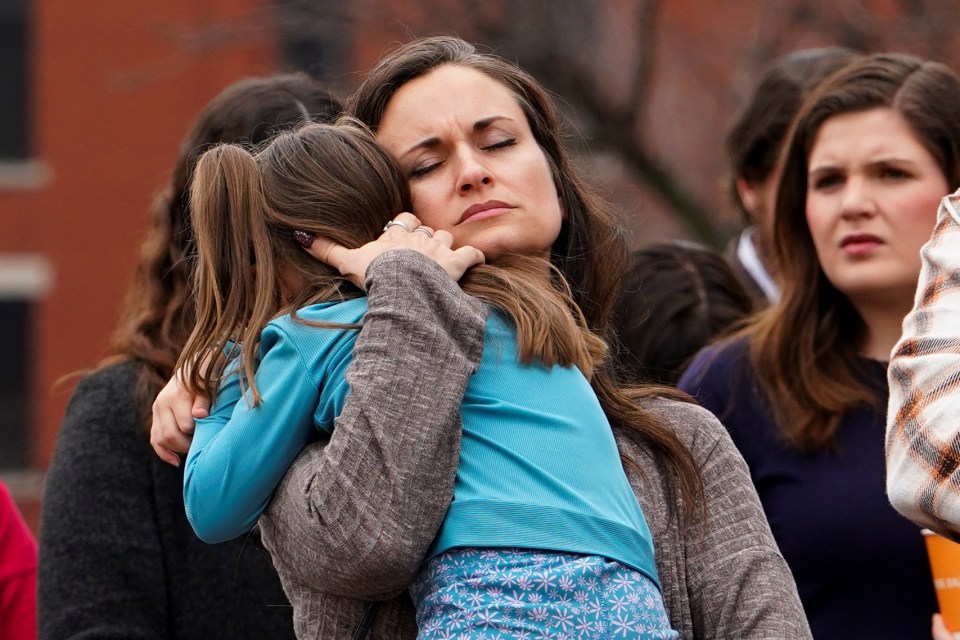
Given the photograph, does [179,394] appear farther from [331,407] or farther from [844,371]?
[844,371]

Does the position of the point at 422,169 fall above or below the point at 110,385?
above

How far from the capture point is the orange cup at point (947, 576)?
2549 mm

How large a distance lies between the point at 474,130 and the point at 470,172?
123mm

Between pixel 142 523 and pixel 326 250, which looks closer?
pixel 326 250

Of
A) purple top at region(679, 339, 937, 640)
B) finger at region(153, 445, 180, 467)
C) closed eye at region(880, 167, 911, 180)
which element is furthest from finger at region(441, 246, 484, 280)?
closed eye at region(880, 167, 911, 180)

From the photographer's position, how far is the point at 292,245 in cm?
232

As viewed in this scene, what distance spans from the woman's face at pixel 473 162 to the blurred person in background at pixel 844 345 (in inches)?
36.5

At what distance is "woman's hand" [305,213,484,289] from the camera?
2.22 meters

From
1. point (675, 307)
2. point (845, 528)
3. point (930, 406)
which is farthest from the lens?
point (675, 307)

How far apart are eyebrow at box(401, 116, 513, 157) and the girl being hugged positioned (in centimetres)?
8

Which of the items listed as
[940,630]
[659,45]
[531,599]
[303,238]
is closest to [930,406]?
[531,599]

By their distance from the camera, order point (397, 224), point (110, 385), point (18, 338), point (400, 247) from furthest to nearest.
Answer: point (18, 338) < point (110, 385) < point (397, 224) < point (400, 247)

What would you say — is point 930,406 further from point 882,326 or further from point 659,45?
point 659,45

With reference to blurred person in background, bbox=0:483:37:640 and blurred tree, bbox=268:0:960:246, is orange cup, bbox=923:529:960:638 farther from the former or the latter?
blurred tree, bbox=268:0:960:246
